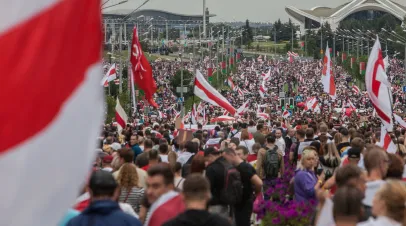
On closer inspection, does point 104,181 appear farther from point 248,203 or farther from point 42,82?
point 248,203

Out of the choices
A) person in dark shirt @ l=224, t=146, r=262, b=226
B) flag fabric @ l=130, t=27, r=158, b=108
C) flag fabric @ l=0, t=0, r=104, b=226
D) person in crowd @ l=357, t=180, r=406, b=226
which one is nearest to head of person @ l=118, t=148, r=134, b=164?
person in dark shirt @ l=224, t=146, r=262, b=226

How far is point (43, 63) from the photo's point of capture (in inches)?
129

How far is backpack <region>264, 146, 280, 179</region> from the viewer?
14.2 m

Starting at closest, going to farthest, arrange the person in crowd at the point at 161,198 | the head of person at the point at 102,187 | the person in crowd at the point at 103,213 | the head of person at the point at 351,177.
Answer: the person in crowd at the point at 103,213
the head of person at the point at 102,187
the person in crowd at the point at 161,198
the head of person at the point at 351,177

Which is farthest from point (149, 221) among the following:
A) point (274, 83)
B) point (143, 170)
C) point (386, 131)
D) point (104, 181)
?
point (274, 83)

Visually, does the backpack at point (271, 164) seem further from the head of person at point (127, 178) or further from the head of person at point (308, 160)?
the head of person at point (127, 178)

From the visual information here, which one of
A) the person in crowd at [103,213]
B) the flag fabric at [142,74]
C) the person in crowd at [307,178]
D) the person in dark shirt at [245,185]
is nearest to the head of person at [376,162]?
the person in crowd at [103,213]

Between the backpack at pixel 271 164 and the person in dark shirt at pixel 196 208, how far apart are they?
826 centimetres

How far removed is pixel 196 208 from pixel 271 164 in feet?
28.0

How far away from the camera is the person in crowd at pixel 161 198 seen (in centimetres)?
670

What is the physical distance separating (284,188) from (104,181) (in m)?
7.92

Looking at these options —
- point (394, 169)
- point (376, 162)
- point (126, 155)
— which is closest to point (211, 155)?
point (126, 155)

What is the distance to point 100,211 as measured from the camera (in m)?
5.53

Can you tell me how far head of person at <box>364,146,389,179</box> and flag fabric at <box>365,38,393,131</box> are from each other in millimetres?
6543
